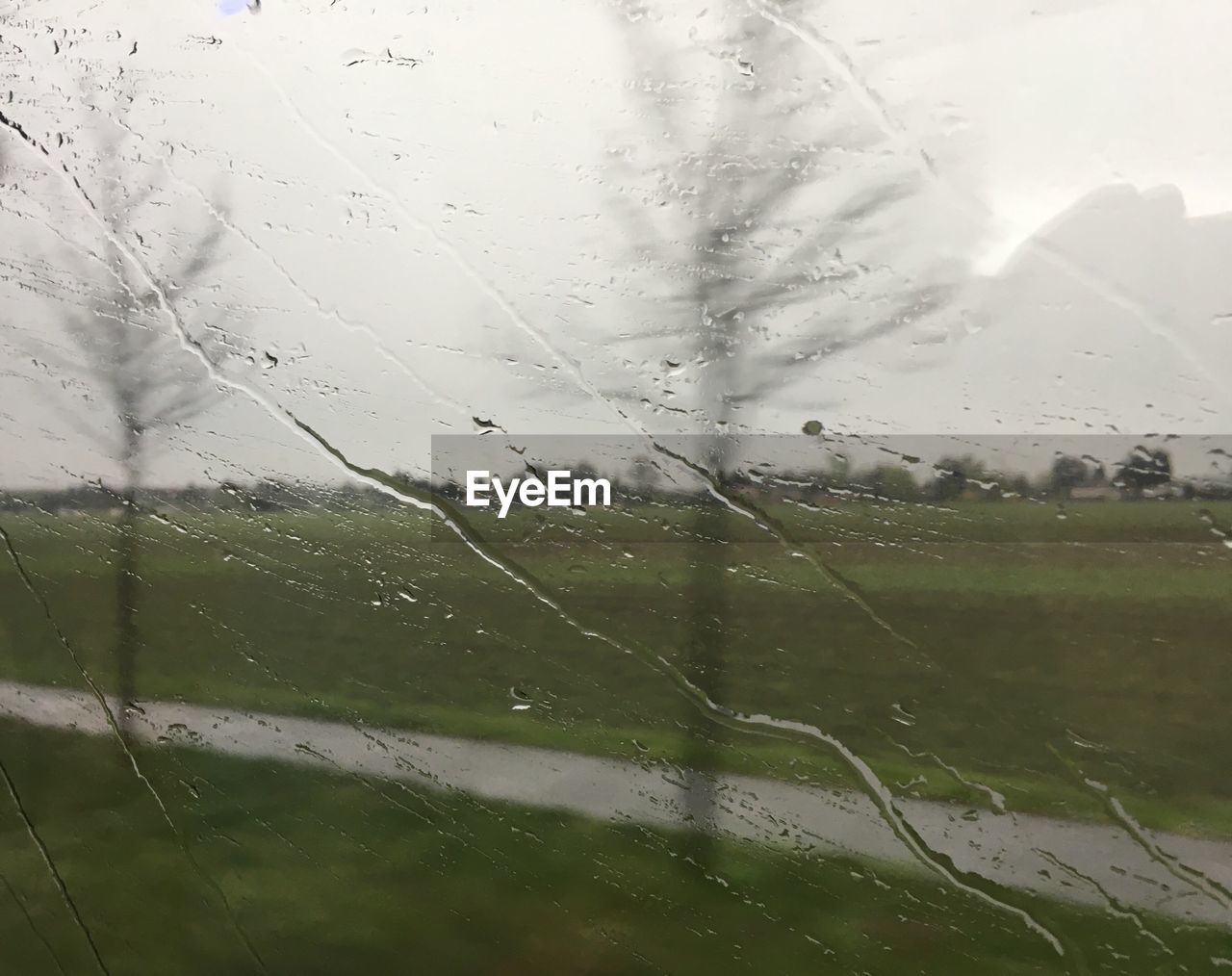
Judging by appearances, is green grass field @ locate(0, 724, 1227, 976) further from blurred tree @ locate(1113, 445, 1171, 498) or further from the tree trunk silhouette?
blurred tree @ locate(1113, 445, 1171, 498)

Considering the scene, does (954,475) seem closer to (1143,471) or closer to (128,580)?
(1143,471)

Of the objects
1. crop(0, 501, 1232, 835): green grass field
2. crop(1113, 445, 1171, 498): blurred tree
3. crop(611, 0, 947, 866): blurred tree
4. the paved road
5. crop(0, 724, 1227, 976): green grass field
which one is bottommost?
crop(0, 724, 1227, 976): green grass field

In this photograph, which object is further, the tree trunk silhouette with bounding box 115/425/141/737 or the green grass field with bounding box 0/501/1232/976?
the tree trunk silhouette with bounding box 115/425/141/737

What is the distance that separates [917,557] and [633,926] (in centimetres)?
45

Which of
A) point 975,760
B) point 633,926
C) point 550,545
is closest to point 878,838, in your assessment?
point 975,760

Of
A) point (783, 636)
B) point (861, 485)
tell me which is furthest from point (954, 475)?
point (783, 636)

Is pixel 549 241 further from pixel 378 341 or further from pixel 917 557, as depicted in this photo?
pixel 917 557

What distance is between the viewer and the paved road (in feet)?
2.04

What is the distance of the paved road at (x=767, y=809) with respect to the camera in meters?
0.62

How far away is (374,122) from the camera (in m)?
0.75

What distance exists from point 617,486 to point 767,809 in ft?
1.10

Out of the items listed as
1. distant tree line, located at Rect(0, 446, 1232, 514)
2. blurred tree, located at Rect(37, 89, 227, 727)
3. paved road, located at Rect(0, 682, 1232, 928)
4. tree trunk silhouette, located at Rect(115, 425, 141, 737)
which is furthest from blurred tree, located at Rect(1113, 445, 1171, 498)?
tree trunk silhouette, located at Rect(115, 425, 141, 737)

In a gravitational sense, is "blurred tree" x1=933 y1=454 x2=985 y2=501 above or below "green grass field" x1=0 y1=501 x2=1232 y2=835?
above

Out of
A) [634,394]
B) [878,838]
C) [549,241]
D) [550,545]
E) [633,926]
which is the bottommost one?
[633,926]
